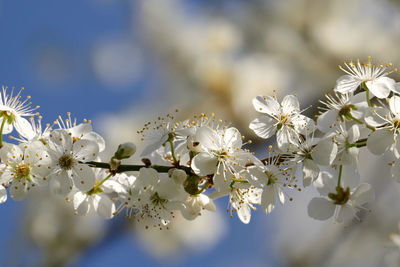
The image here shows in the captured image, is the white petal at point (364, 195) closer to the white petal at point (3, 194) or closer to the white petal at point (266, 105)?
the white petal at point (266, 105)

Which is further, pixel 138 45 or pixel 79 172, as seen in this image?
pixel 138 45

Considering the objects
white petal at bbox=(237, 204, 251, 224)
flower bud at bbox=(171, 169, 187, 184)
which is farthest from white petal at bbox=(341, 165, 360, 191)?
flower bud at bbox=(171, 169, 187, 184)

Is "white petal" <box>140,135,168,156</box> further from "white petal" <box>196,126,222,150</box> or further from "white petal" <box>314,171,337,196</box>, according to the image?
"white petal" <box>314,171,337,196</box>

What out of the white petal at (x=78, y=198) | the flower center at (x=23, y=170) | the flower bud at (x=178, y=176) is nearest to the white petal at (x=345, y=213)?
the flower bud at (x=178, y=176)

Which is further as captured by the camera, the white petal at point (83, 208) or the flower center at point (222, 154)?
the white petal at point (83, 208)

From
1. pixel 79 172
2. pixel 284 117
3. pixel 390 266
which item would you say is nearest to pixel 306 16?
pixel 390 266

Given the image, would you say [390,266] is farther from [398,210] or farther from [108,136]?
[108,136]
